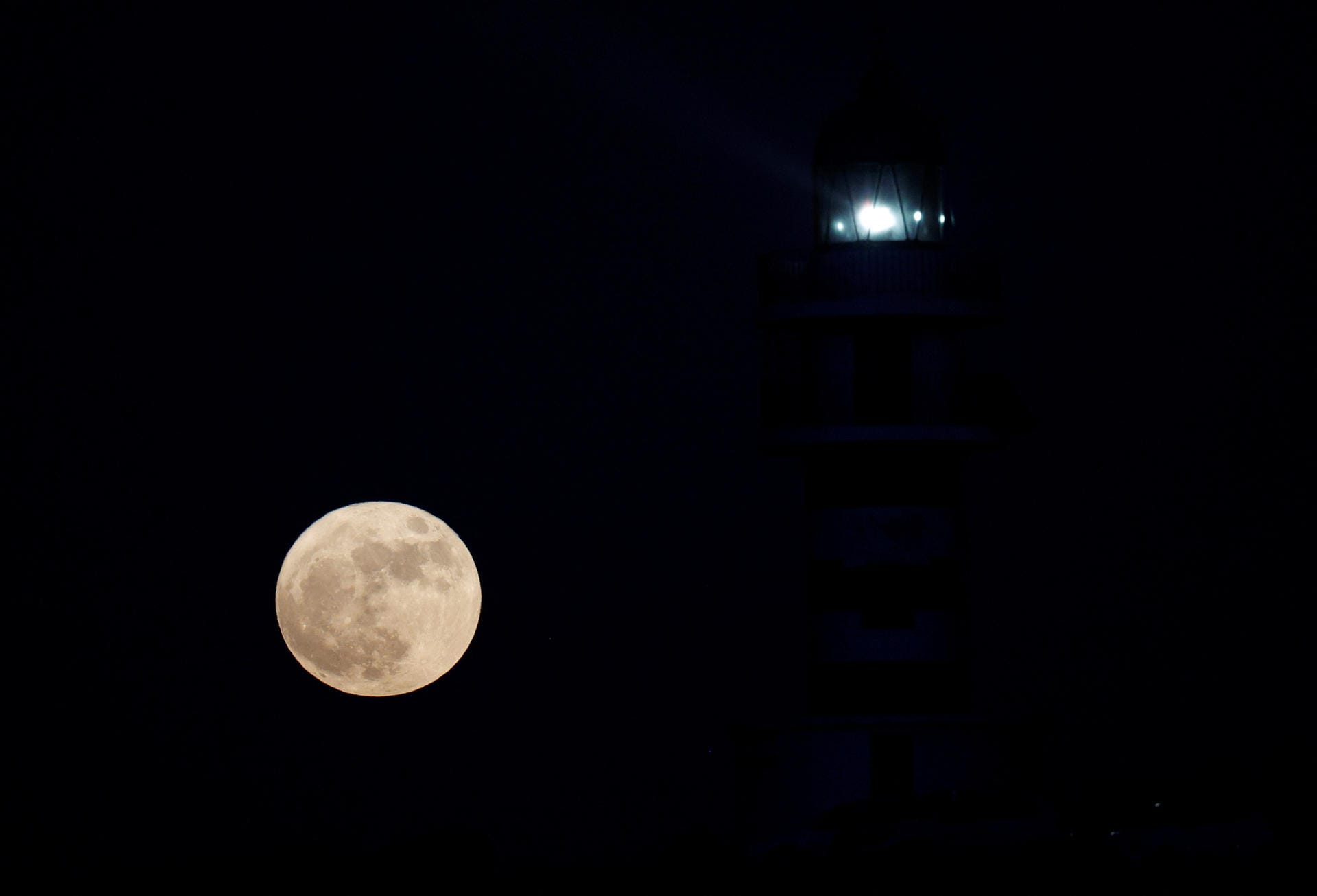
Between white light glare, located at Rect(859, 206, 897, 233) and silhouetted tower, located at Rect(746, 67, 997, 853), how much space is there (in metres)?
0.22

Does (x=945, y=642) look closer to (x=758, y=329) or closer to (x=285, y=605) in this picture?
(x=758, y=329)

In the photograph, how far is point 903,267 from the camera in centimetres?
2667

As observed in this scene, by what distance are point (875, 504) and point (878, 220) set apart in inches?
110

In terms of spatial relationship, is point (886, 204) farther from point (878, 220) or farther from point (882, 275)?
point (882, 275)

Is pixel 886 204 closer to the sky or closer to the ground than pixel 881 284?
closer to the sky

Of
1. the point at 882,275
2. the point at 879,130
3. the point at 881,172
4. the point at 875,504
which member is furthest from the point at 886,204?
the point at 875,504

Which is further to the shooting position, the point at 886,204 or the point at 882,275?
the point at 886,204

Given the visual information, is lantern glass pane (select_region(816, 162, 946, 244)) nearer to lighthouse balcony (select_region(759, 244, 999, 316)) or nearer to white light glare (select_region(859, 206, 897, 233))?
white light glare (select_region(859, 206, 897, 233))

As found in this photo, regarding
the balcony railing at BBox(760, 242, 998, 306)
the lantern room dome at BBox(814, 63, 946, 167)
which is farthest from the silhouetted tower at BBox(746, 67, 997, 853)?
the lantern room dome at BBox(814, 63, 946, 167)

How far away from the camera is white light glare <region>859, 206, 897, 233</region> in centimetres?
2734

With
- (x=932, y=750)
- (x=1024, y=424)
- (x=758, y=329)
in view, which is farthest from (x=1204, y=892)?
(x=758, y=329)

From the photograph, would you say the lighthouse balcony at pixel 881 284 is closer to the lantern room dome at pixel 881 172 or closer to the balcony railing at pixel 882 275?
Result: the balcony railing at pixel 882 275

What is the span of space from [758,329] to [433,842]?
576 cm

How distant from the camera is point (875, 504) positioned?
26.6 metres
